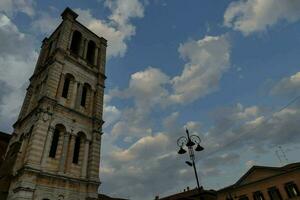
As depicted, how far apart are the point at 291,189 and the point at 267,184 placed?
315cm

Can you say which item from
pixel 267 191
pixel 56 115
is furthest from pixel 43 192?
pixel 267 191

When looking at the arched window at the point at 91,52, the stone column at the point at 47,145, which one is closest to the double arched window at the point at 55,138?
the stone column at the point at 47,145

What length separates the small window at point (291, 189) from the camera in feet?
99.4

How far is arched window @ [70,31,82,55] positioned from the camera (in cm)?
2454

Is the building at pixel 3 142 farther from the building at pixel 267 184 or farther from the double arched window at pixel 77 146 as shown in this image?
the building at pixel 267 184

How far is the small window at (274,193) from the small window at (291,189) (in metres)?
1.24

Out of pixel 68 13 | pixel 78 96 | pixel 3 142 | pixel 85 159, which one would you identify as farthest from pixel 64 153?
pixel 68 13

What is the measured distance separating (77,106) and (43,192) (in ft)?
25.5

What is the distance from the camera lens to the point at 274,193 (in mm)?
32188

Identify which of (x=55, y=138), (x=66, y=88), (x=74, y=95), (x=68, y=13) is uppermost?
(x=68, y=13)

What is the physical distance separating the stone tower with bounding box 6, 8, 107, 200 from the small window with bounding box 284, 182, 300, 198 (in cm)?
2641

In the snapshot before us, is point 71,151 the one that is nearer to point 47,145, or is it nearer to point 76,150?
point 76,150

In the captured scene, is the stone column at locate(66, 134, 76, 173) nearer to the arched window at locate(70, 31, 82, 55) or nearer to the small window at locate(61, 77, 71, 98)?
the small window at locate(61, 77, 71, 98)

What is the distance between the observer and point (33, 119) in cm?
1838
